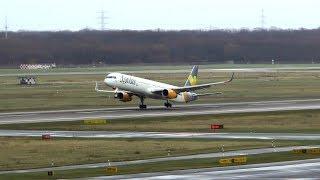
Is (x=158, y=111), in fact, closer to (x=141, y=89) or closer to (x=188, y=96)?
(x=141, y=89)

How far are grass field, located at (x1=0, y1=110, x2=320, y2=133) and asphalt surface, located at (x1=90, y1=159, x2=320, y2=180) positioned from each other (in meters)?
21.7

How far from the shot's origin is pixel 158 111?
306ft

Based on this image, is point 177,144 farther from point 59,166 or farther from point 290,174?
point 290,174

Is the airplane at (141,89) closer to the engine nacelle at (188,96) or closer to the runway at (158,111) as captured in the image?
the engine nacelle at (188,96)

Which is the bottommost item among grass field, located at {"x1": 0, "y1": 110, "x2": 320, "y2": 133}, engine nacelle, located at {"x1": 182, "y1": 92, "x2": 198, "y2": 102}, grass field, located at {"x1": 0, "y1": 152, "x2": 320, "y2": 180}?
grass field, located at {"x1": 0, "y1": 152, "x2": 320, "y2": 180}

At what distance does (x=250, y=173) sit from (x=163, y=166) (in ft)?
19.0

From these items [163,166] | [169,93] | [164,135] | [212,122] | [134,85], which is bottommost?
[163,166]

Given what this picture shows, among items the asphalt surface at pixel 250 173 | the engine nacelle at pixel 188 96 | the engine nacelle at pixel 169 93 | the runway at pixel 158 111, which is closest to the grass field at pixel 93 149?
the asphalt surface at pixel 250 173

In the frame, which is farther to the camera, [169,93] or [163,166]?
[169,93]

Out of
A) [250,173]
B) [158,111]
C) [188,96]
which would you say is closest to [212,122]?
[158,111]

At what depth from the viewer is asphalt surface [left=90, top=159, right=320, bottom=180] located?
149 feet

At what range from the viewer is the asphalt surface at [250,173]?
45500mm

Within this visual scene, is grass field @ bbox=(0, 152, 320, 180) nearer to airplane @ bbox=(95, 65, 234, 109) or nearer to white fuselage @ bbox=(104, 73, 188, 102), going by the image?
airplane @ bbox=(95, 65, 234, 109)

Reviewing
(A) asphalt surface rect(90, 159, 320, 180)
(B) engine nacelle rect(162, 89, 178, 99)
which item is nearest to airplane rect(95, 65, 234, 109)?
(B) engine nacelle rect(162, 89, 178, 99)
